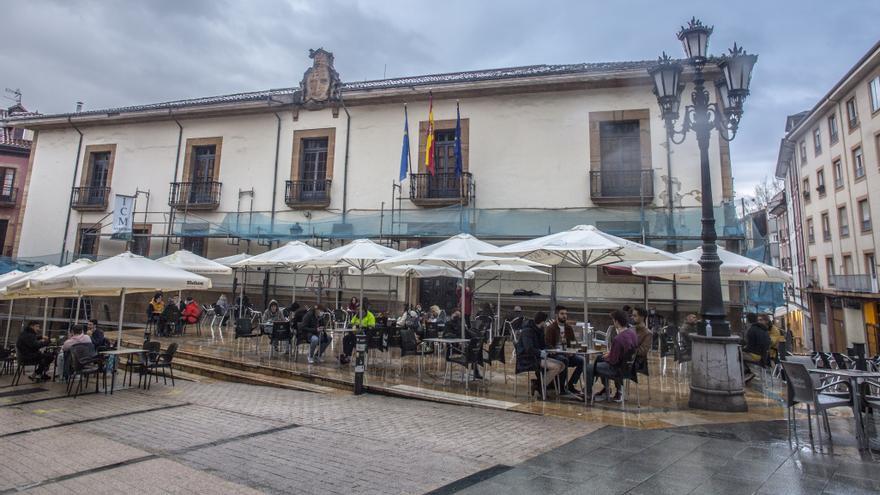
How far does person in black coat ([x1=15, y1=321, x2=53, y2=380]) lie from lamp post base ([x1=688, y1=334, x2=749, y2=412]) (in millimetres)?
10436

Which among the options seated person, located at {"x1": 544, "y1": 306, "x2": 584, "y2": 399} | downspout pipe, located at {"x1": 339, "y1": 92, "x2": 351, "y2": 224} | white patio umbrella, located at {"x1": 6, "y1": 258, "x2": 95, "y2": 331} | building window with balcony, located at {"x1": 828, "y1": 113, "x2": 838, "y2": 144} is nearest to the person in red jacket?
white patio umbrella, located at {"x1": 6, "y1": 258, "x2": 95, "y2": 331}

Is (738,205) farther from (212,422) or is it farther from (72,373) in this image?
(72,373)

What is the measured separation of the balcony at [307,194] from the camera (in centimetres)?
1653

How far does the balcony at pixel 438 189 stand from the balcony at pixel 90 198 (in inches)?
506

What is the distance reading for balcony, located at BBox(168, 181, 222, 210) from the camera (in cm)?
1775

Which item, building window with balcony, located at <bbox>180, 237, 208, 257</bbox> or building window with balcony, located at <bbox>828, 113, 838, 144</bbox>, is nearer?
building window with balcony, located at <bbox>180, 237, 208, 257</bbox>

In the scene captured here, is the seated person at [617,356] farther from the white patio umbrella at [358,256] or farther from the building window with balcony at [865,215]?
the building window with balcony at [865,215]

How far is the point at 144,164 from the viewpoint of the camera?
1908 cm

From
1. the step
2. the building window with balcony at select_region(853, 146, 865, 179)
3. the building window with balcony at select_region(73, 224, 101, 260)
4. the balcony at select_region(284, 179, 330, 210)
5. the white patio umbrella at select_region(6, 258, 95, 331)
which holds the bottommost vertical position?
the step

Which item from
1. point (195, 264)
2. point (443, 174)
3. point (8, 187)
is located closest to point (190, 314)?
point (195, 264)

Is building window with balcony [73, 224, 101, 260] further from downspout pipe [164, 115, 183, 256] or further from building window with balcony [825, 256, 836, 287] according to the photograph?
building window with balcony [825, 256, 836, 287]

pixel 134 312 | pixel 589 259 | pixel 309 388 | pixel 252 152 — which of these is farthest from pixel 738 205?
pixel 134 312

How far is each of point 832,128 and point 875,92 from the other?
207 inches

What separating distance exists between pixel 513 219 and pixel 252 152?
33.2 feet
